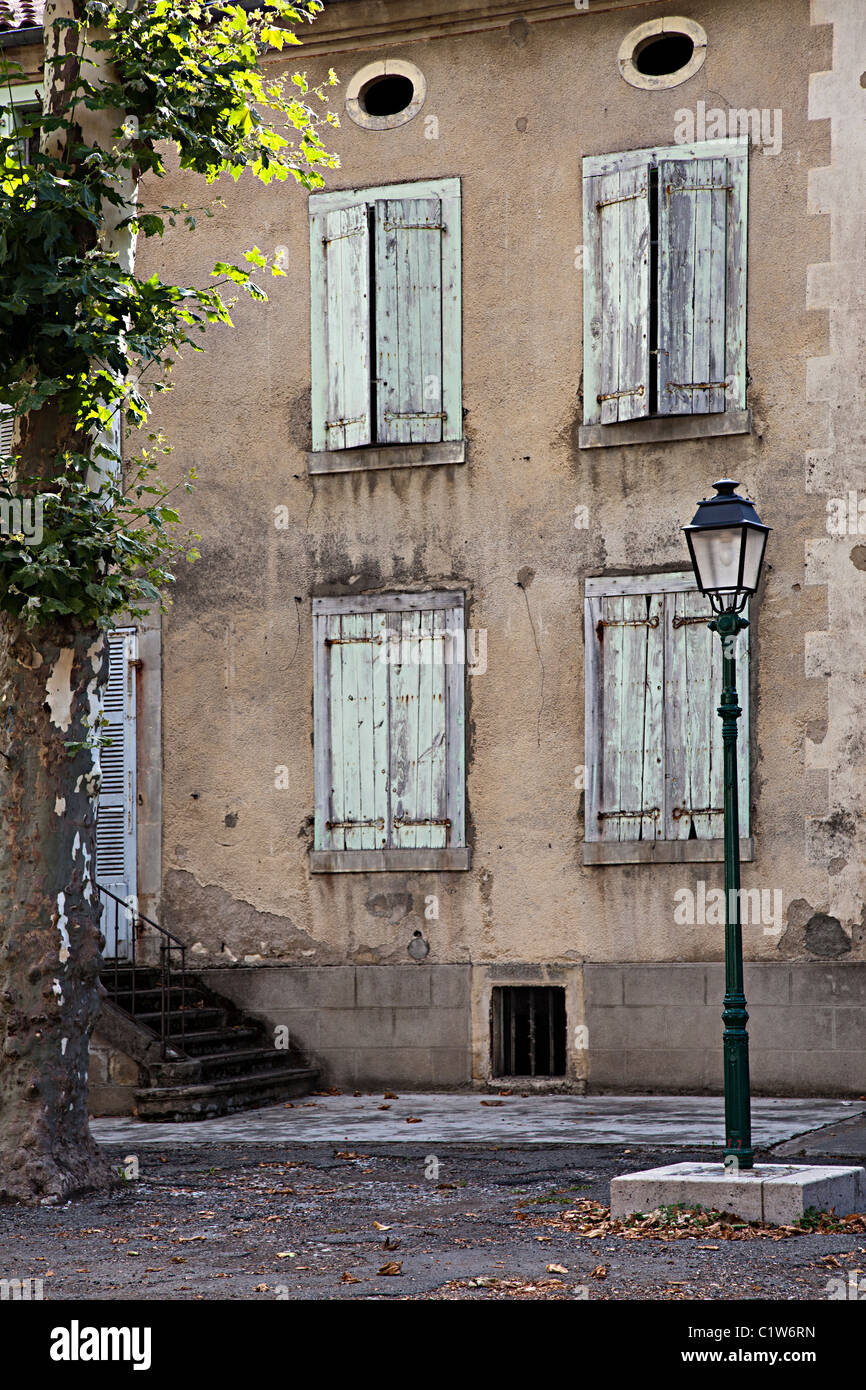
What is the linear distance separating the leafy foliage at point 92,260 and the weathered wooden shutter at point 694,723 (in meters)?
4.44

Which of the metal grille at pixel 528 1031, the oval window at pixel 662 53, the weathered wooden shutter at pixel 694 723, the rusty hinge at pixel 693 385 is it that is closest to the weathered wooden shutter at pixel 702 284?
the rusty hinge at pixel 693 385

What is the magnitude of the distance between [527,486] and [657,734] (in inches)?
81.2

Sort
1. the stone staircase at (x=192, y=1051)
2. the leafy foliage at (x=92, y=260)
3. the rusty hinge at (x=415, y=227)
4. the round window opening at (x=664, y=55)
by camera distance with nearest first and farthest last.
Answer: the leafy foliage at (x=92, y=260) < the stone staircase at (x=192, y=1051) < the round window opening at (x=664, y=55) < the rusty hinge at (x=415, y=227)

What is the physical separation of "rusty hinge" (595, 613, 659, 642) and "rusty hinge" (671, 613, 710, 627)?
144 millimetres

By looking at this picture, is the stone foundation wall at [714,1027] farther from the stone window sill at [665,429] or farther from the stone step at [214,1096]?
the stone window sill at [665,429]

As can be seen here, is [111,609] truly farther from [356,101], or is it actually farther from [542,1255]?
[356,101]

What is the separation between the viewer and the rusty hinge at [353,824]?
12.9 metres

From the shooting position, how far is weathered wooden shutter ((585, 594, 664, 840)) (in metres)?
12.2

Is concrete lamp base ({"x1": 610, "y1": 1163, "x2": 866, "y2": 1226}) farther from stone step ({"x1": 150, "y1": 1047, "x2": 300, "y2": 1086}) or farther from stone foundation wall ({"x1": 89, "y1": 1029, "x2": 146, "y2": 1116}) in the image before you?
stone foundation wall ({"x1": 89, "y1": 1029, "x2": 146, "y2": 1116})

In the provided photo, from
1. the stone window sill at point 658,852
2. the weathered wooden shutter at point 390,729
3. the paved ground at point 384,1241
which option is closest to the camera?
the paved ground at point 384,1241

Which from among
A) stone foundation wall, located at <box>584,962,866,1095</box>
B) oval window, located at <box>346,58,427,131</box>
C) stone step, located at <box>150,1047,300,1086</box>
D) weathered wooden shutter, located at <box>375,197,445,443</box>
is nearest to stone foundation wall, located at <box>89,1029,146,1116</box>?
stone step, located at <box>150,1047,300,1086</box>

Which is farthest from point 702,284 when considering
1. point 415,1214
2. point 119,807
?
point 415,1214

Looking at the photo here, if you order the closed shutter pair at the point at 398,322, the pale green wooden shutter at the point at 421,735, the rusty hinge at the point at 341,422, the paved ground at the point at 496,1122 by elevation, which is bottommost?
the paved ground at the point at 496,1122

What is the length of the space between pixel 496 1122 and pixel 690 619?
148 inches
